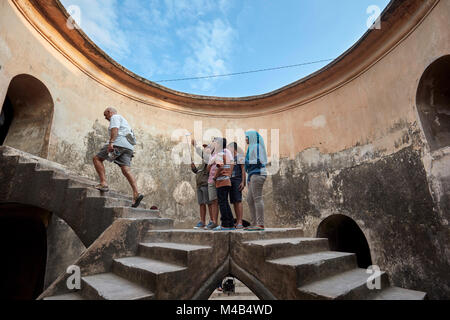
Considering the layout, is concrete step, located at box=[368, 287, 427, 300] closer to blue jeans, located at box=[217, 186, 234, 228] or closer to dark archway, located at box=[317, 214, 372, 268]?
blue jeans, located at box=[217, 186, 234, 228]

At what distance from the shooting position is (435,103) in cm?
516

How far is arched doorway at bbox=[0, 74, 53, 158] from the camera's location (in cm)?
548

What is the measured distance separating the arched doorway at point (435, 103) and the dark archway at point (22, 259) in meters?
9.17

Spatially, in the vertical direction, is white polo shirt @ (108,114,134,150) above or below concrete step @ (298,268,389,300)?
above

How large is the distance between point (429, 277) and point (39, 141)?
29.3ft

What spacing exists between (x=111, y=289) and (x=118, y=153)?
2.33 m

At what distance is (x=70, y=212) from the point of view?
11.9ft

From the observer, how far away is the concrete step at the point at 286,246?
245 centimetres

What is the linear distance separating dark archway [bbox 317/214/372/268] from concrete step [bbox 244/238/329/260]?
4.55 meters

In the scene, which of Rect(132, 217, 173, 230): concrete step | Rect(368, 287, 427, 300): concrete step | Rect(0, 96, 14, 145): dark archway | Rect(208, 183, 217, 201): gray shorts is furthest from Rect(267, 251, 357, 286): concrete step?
Rect(0, 96, 14, 145): dark archway

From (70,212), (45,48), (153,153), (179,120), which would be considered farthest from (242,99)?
(70,212)

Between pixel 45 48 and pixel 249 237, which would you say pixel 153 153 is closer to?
pixel 45 48

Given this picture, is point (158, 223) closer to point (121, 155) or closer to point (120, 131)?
point (121, 155)

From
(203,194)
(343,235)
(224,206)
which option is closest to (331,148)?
(343,235)
